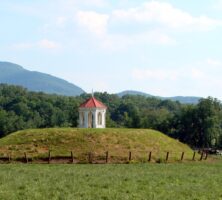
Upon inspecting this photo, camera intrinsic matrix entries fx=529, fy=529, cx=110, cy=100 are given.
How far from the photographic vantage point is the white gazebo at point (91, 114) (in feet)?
219

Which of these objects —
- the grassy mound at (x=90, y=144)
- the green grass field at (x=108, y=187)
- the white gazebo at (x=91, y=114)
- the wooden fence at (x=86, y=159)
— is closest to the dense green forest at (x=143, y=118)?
the white gazebo at (x=91, y=114)

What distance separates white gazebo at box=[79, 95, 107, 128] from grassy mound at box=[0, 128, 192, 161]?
5391 mm

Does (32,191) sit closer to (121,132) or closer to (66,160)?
(66,160)

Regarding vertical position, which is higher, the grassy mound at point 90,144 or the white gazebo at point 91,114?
the white gazebo at point 91,114

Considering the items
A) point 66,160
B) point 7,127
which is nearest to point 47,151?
point 66,160

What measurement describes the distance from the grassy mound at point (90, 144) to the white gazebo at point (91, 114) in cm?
539

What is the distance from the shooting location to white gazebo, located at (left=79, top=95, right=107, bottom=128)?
6669cm

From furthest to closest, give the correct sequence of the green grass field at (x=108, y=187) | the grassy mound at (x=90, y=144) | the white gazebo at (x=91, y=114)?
the white gazebo at (x=91, y=114) → the grassy mound at (x=90, y=144) → the green grass field at (x=108, y=187)

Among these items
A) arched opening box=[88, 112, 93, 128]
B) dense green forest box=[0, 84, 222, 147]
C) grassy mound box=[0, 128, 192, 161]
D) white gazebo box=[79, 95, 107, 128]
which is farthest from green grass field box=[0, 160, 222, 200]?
dense green forest box=[0, 84, 222, 147]

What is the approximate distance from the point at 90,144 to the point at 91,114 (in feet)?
36.0

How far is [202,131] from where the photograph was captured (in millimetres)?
116812

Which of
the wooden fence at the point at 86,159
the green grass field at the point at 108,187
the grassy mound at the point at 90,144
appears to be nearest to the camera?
the green grass field at the point at 108,187

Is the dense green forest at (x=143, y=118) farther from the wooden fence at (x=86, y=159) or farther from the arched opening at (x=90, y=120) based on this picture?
the wooden fence at (x=86, y=159)

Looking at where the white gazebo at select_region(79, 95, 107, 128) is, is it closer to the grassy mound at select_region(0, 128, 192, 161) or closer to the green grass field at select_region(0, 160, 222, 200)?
the grassy mound at select_region(0, 128, 192, 161)
